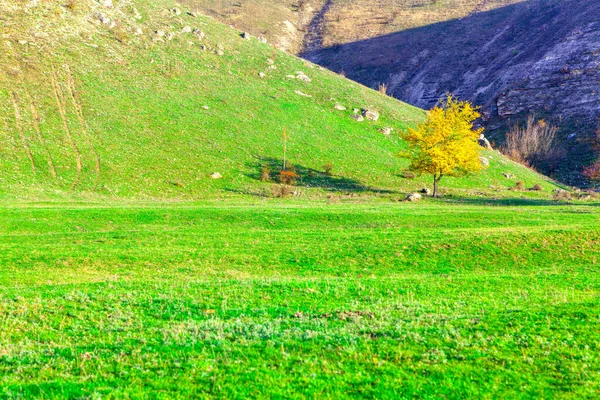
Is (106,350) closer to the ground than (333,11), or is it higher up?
closer to the ground

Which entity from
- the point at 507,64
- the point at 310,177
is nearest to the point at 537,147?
the point at 507,64

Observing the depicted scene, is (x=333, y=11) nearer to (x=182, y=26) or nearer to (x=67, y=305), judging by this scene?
(x=182, y=26)

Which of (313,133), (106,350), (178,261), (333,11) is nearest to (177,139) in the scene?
(313,133)

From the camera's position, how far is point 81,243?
27047mm

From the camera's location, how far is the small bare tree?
279 ft

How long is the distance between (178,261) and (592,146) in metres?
85.8

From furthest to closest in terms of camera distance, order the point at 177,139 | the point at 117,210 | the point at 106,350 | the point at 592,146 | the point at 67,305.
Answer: the point at 592,146
the point at 177,139
the point at 117,210
the point at 67,305
the point at 106,350

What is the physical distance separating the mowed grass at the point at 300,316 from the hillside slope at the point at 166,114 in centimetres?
2626

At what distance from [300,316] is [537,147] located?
8914 cm

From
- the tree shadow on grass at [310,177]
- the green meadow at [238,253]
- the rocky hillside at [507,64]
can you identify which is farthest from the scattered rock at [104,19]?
the rocky hillside at [507,64]

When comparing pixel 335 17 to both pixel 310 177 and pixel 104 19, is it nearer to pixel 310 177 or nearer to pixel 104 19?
pixel 104 19

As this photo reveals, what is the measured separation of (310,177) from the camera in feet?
206

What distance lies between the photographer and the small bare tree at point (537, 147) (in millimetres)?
85137

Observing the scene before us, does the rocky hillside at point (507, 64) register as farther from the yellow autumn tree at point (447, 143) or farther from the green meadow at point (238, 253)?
the yellow autumn tree at point (447, 143)
